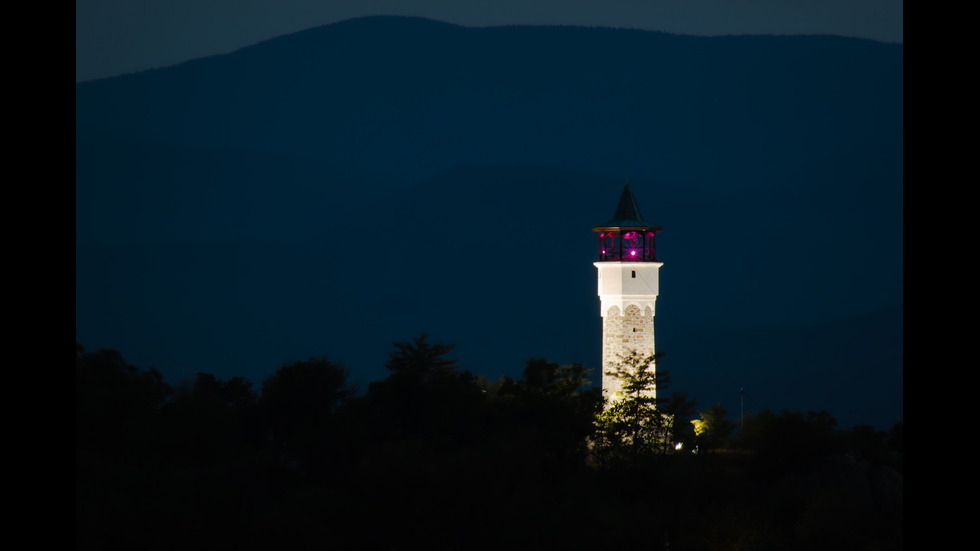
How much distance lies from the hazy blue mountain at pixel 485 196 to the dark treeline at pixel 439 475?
2235 inches

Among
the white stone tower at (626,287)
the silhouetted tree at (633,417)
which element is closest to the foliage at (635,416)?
the silhouetted tree at (633,417)

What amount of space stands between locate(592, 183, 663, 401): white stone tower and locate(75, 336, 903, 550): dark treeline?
1.82 metres

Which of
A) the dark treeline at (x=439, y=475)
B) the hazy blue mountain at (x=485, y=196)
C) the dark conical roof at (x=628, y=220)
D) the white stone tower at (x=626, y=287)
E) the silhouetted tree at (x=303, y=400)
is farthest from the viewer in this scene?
the hazy blue mountain at (x=485, y=196)

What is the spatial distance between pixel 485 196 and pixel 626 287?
262ft

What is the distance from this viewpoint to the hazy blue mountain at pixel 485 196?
305 ft

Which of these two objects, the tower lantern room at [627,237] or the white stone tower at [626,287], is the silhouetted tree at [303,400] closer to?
the white stone tower at [626,287]

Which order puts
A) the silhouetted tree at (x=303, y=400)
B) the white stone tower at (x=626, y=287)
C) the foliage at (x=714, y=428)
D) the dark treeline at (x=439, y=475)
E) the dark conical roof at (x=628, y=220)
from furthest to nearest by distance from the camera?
1. the dark conical roof at (x=628, y=220)
2. the foliage at (x=714, y=428)
3. the white stone tower at (x=626, y=287)
4. the silhouetted tree at (x=303, y=400)
5. the dark treeline at (x=439, y=475)

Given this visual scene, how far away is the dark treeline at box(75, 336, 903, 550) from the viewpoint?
21.0m

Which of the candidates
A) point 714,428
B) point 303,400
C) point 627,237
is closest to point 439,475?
point 303,400

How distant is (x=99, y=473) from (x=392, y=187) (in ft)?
306

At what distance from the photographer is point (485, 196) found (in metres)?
110

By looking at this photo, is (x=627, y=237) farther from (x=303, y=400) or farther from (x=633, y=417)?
(x=303, y=400)
